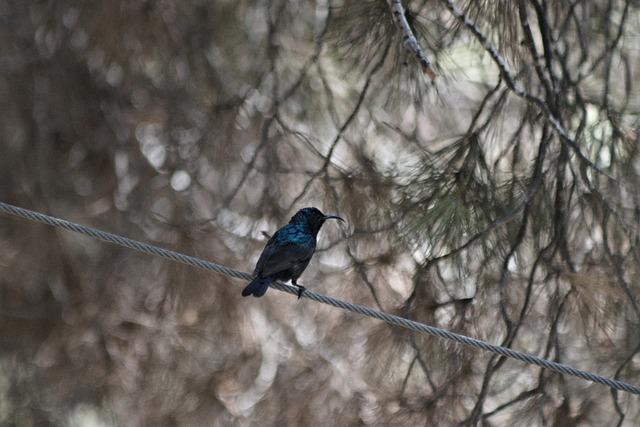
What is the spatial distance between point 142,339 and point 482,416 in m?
1.55

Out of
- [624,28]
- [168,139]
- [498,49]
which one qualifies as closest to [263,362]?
[168,139]

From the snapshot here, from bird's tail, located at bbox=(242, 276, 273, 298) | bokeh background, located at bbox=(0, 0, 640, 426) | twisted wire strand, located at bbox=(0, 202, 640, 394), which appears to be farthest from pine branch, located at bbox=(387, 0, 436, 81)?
bird's tail, located at bbox=(242, 276, 273, 298)

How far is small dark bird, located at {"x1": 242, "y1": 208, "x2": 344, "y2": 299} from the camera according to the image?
106 inches

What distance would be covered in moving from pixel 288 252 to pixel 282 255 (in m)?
0.03

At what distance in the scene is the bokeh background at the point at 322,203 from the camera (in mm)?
2904

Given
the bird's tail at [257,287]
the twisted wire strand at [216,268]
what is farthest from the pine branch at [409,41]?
the bird's tail at [257,287]

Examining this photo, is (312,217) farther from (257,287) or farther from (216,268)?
(216,268)

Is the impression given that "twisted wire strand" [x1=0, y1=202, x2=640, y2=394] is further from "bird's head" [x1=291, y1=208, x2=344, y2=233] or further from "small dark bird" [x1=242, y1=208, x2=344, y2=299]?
"bird's head" [x1=291, y1=208, x2=344, y2=233]

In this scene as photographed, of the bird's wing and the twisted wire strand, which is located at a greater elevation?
the bird's wing

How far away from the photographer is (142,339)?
3.87m

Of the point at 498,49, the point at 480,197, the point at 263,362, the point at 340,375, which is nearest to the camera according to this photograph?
the point at 480,197

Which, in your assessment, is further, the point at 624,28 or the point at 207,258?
the point at 207,258

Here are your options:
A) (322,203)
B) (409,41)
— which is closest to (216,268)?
(409,41)

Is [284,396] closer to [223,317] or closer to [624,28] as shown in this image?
[223,317]
